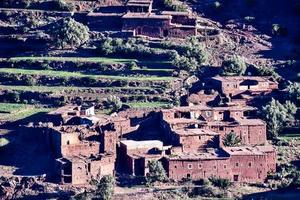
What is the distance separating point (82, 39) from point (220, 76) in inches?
490

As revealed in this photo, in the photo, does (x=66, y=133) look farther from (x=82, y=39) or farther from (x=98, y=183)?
(x=82, y=39)

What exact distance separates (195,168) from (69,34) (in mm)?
20661

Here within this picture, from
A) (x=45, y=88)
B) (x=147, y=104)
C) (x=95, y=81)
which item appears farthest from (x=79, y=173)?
(x=95, y=81)

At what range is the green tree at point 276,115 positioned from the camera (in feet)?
240

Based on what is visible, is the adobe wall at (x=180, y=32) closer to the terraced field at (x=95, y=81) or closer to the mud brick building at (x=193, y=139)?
the terraced field at (x=95, y=81)

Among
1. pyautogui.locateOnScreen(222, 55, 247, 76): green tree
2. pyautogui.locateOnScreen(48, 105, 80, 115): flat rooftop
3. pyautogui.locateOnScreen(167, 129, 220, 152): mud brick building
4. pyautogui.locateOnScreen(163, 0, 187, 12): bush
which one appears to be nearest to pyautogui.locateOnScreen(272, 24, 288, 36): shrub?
pyautogui.locateOnScreen(163, 0, 187, 12): bush

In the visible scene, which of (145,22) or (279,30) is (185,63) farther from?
(279,30)

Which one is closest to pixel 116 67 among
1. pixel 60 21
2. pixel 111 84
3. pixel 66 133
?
pixel 111 84

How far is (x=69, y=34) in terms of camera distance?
270 ft

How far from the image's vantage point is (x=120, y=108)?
244ft

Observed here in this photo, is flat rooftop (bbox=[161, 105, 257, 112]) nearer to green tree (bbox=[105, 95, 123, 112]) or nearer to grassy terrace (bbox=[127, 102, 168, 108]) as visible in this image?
grassy terrace (bbox=[127, 102, 168, 108])

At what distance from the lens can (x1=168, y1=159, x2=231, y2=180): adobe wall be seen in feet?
220

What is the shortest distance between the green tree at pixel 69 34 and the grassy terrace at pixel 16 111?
9.38 m

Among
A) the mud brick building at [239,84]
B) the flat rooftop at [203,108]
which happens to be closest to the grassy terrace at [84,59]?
the mud brick building at [239,84]
